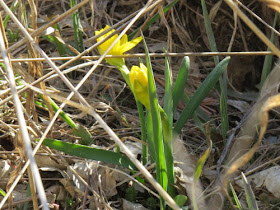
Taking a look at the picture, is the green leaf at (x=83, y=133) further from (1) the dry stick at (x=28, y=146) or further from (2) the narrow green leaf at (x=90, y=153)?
(1) the dry stick at (x=28, y=146)

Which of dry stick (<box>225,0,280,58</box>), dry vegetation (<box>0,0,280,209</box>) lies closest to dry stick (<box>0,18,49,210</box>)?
dry vegetation (<box>0,0,280,209</box>)

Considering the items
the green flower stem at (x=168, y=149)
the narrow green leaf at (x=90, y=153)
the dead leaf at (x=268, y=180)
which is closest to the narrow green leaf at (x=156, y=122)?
the green flower stem at (x=168, y=149)

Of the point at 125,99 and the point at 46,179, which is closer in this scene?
the point at 46,179

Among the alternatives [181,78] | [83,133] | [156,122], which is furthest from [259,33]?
[83,133]

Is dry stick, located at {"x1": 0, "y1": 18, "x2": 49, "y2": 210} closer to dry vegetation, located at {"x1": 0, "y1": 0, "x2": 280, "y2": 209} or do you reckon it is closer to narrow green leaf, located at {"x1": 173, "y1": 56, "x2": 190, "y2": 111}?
dry vegetation, located at {"x1": 0, "y1": 0, "x2": 280, "y2": 209}

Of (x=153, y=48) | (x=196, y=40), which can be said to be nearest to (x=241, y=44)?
(x=196, y=40)

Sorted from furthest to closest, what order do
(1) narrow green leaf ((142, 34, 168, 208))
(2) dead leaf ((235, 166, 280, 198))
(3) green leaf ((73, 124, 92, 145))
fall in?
(3) green leaf ((73, 124, 92, 145)) → (2) dead leaf ((235, 166, 280, 198)) → (1) narrow green leaf ((142, 34, 168, 208))

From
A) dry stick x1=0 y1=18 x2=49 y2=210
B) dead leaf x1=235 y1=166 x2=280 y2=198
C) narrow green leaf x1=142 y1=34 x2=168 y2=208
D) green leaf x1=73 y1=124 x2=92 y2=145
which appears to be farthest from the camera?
green leaf x1=73 y1=124 x2=92 y2=145

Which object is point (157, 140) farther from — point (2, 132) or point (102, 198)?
point (2, 132)
